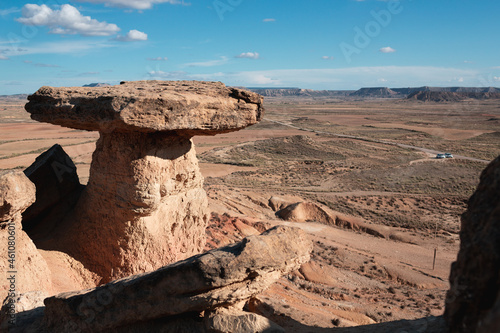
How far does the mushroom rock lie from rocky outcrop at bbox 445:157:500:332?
5.58 metres

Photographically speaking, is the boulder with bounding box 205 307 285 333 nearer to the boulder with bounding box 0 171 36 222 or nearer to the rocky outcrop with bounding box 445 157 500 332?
the rocky outcrop with bounding box 445 157 500 332

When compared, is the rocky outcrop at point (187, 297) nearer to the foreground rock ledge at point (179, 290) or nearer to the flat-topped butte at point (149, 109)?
the foreground rock ledge at point (179, 290)

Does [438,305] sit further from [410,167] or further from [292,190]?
[410,167]

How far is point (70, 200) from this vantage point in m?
10.4

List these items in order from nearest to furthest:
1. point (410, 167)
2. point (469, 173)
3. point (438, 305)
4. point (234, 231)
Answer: point (438, 305)
point (234, 231)
point (469, 173)
point (410, 167)

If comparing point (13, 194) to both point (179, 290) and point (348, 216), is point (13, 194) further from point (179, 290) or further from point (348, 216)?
point (348, 216)

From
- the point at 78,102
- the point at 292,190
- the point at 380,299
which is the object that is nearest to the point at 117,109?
the point at 78,102

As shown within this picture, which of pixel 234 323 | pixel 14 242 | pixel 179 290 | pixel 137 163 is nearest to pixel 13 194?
pixel 14 242

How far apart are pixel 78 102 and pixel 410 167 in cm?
3642

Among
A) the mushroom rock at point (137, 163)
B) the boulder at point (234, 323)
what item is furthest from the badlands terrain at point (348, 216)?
the mushroom rock at point (137, 163)

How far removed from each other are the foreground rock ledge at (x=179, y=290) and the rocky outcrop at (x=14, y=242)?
1758 mm

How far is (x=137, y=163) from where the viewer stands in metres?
8.21

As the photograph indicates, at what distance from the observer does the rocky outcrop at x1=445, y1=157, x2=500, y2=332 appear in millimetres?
3719

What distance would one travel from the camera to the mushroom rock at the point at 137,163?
765 cm
